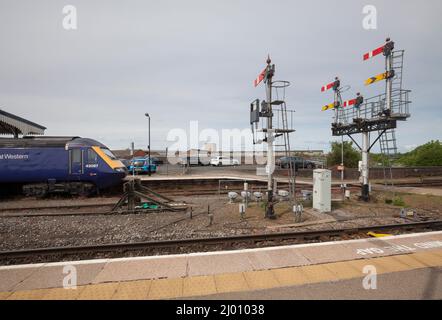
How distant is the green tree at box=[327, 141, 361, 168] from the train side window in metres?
23.6

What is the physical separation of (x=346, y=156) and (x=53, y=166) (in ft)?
88.9

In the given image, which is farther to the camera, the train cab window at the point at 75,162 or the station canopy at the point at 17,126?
the station canopy at the point at 17,126

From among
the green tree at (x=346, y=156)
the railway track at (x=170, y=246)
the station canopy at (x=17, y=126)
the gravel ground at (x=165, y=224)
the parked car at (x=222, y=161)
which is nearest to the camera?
the railway track at (x=170, y=246)

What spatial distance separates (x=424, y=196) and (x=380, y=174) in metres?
9.76

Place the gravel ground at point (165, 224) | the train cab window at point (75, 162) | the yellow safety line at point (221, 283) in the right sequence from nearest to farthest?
the yellow safety line at point (221, 283)
the gravel ground at point (165, 224)
the train cab window at point (75, 162)

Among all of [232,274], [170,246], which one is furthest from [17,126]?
[232,274]

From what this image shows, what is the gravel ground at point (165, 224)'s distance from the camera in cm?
652

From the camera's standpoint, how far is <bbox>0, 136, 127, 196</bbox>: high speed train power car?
1207cm


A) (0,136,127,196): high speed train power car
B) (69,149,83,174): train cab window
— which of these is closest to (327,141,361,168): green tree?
(0,136,127,196): high speed train power car

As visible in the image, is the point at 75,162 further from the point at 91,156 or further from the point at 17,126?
the point at 17,126

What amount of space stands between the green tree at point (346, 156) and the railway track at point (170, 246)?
67.0 feet

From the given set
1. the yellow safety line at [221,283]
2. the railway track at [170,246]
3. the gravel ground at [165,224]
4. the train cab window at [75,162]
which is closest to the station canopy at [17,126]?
the train cab window at [75,162]

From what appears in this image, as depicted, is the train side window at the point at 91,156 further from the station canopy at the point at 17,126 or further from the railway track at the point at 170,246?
the station canopy at the point at 17,126

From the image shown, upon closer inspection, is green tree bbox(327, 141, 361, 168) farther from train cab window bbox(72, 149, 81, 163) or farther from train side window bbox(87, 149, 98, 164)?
train cab window bbox(72, 149, 81, 163)
